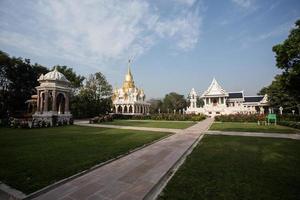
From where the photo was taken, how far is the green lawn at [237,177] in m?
4.02

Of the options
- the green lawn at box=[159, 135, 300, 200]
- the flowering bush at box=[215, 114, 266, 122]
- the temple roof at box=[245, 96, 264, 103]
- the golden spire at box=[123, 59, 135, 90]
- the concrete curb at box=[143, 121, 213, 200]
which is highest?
the golden spire at box=[123, 59, 135, 90]

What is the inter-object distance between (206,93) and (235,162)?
45.7 meters

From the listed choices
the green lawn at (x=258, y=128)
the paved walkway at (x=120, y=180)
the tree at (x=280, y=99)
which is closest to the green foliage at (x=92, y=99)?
the green lawn at (x=258, y=128)

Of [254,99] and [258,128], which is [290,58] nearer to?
[258,128]

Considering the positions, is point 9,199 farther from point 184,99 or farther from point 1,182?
point 184,99

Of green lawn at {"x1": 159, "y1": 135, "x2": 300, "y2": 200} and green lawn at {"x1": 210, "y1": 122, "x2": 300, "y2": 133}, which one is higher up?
green lawn at {"x1": 210, "y1": 122, "x2": 300, "y2": 133}

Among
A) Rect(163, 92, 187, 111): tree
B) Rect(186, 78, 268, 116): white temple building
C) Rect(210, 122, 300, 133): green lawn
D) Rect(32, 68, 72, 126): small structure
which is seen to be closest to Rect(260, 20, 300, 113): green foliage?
Rect(210, 122, 300, 133): green lawn

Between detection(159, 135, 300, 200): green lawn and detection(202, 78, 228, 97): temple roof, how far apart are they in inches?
1694

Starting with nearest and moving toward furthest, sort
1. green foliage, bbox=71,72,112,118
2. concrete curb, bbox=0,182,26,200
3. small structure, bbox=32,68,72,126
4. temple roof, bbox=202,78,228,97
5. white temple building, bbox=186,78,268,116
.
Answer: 1. concrete curb, bbox=0,182,26,200
2. small structure, bbox=32,68,72,126
3. green foliage, bbox=71,72,112,118
4. white temple building, bbox=186,78,268,116
5. temple roof, bbox=202,78,228,97

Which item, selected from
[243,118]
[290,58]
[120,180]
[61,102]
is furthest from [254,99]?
[120,180]

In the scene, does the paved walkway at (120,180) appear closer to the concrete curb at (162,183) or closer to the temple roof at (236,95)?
the concrete curb at (162,183)

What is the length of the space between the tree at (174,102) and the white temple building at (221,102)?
18808mm

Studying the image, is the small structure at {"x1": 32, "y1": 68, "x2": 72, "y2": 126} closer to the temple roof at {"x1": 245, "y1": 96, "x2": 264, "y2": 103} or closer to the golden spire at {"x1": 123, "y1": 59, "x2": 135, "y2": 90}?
the golden spire at {"x1": 123, "y1": 59, "x2": 135, "y2": 90}

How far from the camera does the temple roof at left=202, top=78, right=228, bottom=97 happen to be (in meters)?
48.5
